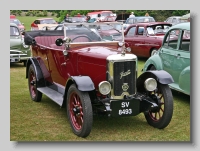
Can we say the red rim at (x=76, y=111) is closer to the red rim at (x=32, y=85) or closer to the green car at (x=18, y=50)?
the red rim at (x=32, y=85)

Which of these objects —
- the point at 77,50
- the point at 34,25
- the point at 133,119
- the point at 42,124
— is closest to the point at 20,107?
the point at 42,124

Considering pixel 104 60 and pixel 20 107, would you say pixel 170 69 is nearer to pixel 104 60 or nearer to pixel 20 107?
pixel 104 60

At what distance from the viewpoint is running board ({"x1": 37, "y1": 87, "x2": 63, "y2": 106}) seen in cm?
589

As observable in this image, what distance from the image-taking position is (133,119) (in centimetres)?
590

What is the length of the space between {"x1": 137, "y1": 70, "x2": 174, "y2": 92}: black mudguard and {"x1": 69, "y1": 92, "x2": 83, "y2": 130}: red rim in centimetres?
105

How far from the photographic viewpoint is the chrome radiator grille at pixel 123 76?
5.13m

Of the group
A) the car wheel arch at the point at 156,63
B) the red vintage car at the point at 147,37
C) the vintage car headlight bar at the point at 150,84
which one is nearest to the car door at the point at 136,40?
the red vintage car at the point at 147,37

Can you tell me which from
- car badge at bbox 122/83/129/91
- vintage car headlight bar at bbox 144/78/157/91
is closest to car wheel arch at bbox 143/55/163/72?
vintage car headlight bar at bbox 144/78/157/91

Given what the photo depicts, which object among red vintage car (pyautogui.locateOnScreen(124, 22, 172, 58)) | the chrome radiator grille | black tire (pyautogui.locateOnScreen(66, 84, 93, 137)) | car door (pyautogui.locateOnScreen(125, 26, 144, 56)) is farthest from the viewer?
car door (pyautogui.locateOnScreen(125, 26, 144, 56))

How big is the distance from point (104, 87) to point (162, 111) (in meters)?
1.06

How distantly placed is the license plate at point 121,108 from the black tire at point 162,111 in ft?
1.32

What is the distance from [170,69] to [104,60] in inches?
94.8

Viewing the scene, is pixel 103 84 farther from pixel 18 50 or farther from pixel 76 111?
pixel 18 50

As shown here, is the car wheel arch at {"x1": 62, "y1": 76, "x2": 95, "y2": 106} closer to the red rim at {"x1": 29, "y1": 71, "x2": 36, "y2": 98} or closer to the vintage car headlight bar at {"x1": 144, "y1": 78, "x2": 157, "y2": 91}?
the vintage car headlight bar at {"x1": 144, "y1": 78, "x2": 157, "y2": 91}
